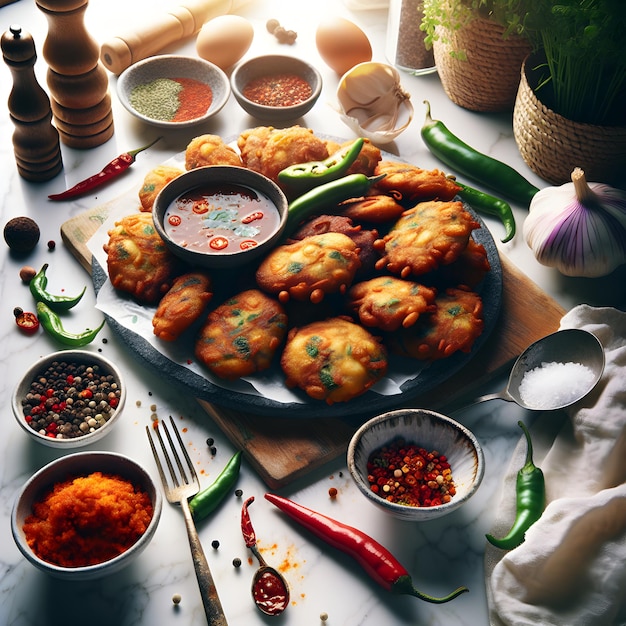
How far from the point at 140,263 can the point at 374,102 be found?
70.2 inches

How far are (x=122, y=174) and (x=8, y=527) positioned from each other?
207 centimetres

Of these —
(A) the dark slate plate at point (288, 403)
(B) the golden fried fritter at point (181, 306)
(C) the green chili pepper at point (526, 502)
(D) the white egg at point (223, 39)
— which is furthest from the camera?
(D) the white egg at point (223, 39)

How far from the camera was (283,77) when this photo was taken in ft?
15.5

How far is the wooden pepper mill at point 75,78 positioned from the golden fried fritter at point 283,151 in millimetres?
944

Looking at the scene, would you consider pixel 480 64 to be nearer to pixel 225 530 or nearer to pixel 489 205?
pixel 489 205

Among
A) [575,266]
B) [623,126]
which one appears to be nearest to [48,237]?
[575,266]

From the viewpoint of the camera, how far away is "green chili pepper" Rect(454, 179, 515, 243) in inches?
158

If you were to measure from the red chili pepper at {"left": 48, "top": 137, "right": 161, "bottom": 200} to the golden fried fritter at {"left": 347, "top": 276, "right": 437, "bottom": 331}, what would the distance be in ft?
5.31

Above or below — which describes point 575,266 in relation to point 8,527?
above

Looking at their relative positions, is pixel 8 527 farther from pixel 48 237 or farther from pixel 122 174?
pixel 122 174

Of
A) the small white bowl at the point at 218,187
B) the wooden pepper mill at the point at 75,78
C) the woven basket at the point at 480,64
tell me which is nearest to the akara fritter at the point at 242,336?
the small white bowl at the point at 218,187

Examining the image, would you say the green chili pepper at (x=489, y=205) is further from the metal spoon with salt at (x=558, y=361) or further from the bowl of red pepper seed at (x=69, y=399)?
the bowl of red pepper seed at (x=69, y=399)

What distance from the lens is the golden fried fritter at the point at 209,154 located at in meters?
3.87

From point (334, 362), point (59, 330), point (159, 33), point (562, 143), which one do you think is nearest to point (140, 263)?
point (59, 330)
